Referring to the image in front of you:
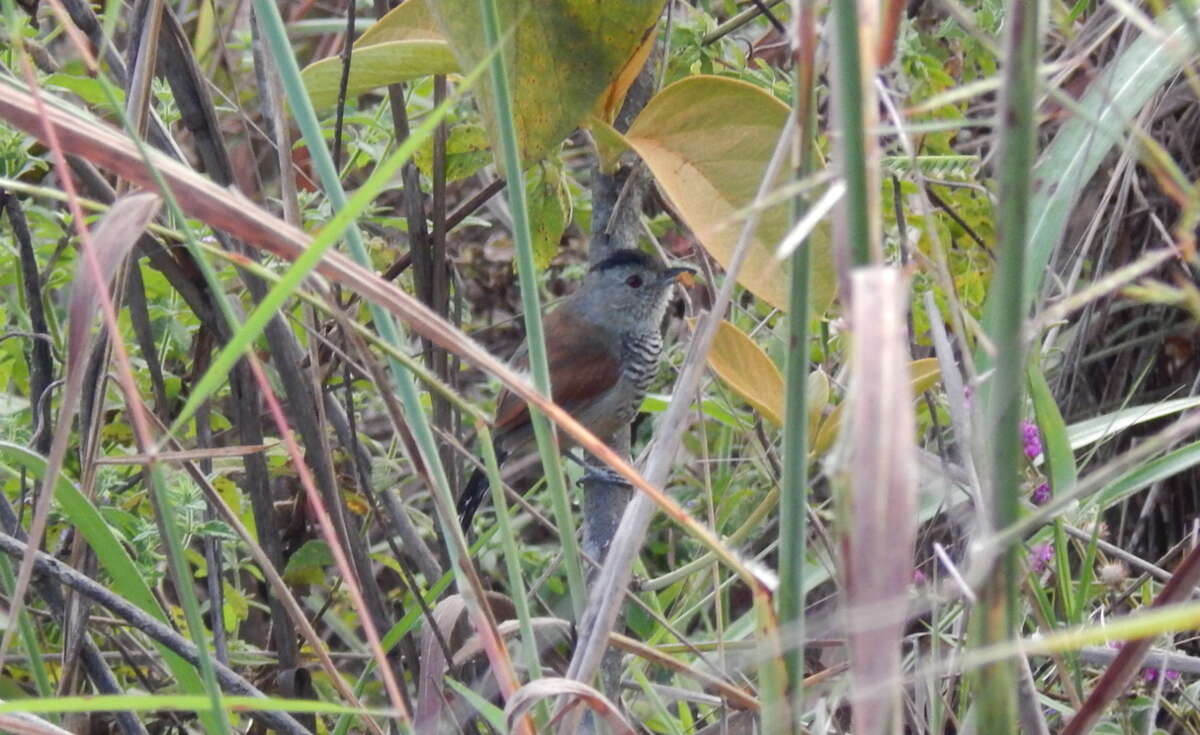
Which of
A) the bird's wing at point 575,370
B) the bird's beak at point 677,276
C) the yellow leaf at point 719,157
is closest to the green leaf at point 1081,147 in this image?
the yellow leaf at point 719,157

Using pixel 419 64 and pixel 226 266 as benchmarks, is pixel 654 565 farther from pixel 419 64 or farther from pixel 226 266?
pixel 419 64

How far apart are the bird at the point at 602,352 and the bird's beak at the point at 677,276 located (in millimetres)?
71

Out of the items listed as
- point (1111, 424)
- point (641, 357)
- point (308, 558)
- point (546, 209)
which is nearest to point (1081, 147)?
point (1111, 424)

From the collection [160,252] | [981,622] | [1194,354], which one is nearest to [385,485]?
[160,252]

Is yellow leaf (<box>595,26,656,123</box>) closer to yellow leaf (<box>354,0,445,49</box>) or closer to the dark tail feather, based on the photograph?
yellow leaf (<box>354,0,445,49</box>)

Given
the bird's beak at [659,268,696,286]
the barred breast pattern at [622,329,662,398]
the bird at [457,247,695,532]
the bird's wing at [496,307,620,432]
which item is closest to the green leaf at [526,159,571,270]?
the bird's beak at [659,268,696,286]

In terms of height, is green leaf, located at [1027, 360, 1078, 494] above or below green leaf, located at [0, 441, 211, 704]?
above

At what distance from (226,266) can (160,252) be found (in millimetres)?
397

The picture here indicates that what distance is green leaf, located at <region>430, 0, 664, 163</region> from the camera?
5.45 feet

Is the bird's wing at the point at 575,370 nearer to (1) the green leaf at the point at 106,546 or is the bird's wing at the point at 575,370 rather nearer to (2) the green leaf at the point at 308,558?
(2) the green leaf at the point at 308,558

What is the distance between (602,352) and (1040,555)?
2416mm

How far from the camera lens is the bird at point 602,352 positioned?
4199mm

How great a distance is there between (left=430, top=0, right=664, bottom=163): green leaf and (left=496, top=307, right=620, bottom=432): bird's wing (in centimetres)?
253

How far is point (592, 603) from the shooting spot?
1.38 m
